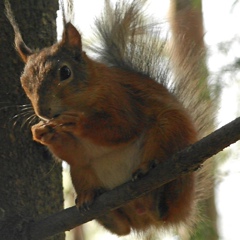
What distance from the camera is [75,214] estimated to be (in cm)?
248

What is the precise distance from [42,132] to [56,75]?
0.82 ft

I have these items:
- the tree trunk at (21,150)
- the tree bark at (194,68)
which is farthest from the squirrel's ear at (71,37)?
the tree bark at (194,68)

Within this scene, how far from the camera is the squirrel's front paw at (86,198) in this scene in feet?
8.62

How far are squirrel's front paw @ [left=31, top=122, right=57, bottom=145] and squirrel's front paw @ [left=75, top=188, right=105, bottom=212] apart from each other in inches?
12.2

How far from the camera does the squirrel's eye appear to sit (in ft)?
8.61

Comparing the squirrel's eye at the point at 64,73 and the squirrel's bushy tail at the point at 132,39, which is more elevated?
the squirrel's eye at the point at 64,73

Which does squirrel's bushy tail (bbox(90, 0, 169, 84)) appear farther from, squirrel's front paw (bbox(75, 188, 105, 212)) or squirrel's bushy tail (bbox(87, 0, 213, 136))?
squirrel's front paw (bbox(75, 188, 105, 212))

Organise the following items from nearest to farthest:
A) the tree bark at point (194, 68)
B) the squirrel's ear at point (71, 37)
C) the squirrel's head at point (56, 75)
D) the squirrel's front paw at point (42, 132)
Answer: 1. the squirrel's head at point (56, 75)
2. the squirrel's front paw at point (42, 132)
3. the squirrel's ear at point (71, 37)
4. the tree bark at point (194, 68)

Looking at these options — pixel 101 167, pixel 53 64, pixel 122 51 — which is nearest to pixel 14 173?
pixel 101 167

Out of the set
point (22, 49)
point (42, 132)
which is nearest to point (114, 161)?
point (42, 132)

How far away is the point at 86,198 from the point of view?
2734 mm

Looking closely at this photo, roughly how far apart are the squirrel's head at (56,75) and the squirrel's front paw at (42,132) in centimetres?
11

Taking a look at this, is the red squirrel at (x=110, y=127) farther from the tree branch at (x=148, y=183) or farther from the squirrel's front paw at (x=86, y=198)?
the tree branch at (x=148, y=183)

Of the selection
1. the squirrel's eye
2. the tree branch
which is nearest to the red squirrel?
the squirrel's eye
